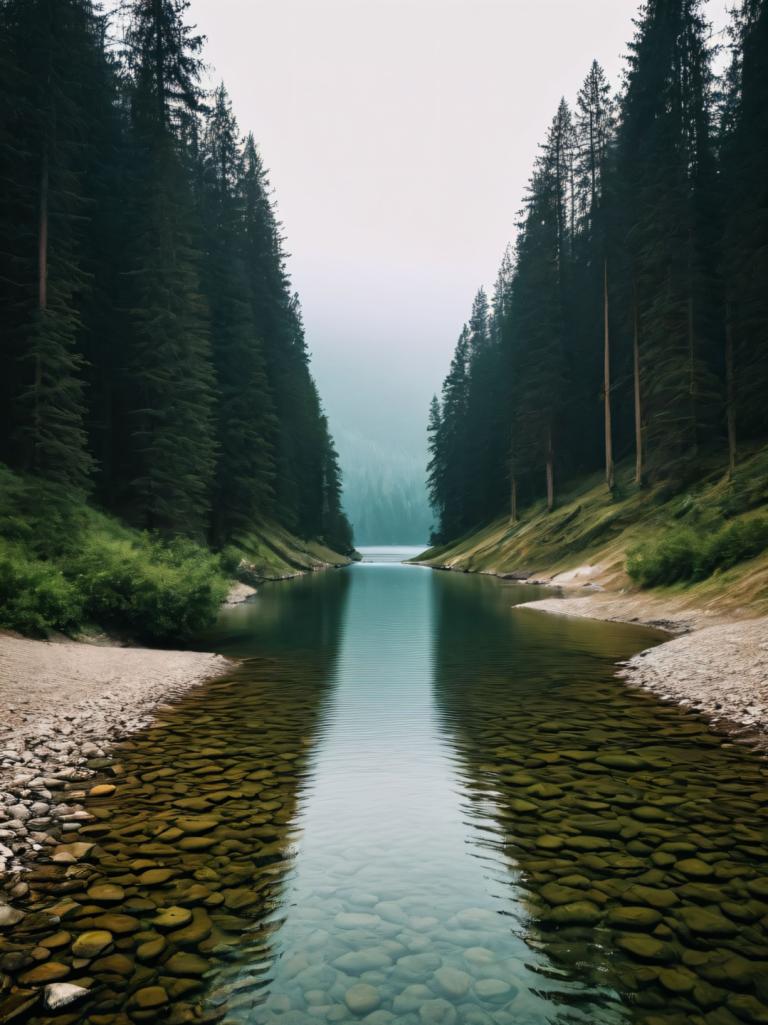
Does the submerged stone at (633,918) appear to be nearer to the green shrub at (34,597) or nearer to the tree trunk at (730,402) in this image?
the green shrub at (34,597)

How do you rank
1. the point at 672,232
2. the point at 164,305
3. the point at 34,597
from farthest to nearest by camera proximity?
the point at 672,232, the point at 164,305, the point at 34,597

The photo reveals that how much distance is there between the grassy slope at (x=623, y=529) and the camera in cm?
2044

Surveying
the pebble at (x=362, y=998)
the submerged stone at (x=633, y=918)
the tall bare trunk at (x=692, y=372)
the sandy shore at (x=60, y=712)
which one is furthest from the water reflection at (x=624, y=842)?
the tall bare trunk at (x=692, y=372)

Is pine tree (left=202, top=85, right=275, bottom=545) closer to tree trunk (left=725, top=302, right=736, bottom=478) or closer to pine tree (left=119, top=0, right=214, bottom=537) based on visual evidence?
pine tree (left=119, top=0, right=214, bottom=537)

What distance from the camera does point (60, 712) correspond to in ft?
33.1

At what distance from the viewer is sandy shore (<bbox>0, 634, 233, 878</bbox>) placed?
669 cm

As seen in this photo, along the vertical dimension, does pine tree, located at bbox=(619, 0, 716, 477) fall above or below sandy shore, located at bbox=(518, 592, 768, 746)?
above

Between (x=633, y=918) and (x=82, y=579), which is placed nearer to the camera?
(x=633, y=918)

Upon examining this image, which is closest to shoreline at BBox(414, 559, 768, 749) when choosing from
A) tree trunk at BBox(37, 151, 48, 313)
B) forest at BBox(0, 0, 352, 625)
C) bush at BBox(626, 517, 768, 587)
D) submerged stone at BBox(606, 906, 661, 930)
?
bush at BBox(626, 517, 768, 587)

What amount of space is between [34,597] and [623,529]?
28.8m

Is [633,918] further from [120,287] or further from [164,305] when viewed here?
[120,287]

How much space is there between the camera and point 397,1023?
3992mm

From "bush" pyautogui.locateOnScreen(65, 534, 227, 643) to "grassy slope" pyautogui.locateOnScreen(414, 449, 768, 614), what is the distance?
50.3 feet

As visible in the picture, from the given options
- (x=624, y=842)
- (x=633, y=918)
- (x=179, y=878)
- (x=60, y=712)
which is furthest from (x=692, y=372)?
(x=179, y=878)
